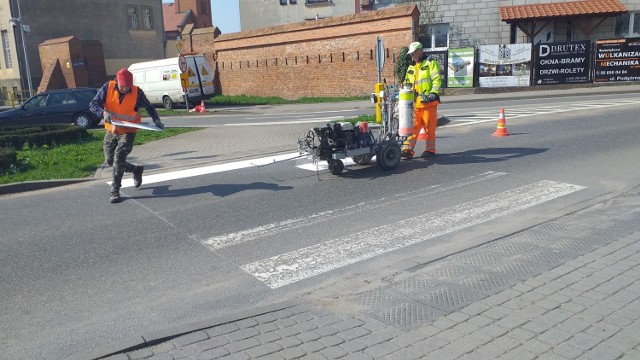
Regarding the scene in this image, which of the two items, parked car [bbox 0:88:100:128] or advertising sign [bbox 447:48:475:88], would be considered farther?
advertising sign [bbox 447:48:475:88]

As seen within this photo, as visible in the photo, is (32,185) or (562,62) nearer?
(32,185)

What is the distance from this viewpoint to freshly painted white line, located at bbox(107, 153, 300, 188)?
32.6ft

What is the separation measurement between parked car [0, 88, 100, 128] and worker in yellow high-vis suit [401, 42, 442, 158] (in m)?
15.7

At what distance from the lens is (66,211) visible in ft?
26.6

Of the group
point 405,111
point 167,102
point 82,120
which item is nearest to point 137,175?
point 405,111

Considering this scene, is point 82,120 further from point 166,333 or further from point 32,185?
point 166,333

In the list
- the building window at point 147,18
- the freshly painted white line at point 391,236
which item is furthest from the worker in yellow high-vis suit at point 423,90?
the building window at point 147,18

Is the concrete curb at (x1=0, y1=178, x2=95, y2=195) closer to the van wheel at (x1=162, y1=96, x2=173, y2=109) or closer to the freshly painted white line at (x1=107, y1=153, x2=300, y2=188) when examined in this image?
the freshly painted white line at (x1=107, y1=153, x2=300, y2=188)

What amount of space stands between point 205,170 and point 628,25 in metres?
29.0

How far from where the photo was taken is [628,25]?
103 feet

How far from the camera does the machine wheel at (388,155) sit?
9633 mm

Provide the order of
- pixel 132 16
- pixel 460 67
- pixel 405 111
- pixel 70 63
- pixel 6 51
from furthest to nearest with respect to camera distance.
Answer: pixel 132 16 < pixel 6 51 < pixel 70 63 < pixel 460 67 < pixel 405 111

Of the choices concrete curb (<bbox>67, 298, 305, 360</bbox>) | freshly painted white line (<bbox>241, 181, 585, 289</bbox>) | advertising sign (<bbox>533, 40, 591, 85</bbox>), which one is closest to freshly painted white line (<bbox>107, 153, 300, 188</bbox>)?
freshly painted white line (<bbox>241, 181, 585, 289</bbox>)

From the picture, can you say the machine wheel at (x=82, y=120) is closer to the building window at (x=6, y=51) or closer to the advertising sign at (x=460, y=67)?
the advertising sign at (x=460, y=67)
